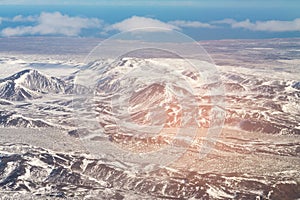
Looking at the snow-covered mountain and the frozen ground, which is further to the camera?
the snow-covered mountain

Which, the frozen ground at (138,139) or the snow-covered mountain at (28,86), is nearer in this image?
the frozen ground at (138,139)

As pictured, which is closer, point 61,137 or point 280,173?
point 280,173

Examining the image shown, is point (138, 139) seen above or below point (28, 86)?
below

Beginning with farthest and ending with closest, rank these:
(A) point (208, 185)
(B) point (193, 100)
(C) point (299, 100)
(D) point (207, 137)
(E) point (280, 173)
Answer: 1. (C) point (299, 100)
2. (B) point (193, 100)
3. (D) point (207, 137)
4. (E) point (280, 173)
5. (A) point (208, 185)

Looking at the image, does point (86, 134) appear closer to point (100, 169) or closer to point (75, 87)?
point (100, 169)

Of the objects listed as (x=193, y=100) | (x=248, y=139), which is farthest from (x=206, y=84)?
(x=248, y=139)

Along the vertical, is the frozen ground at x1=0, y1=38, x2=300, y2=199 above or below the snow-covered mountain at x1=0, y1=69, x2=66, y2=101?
below

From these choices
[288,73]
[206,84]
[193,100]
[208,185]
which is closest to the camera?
[208,185]

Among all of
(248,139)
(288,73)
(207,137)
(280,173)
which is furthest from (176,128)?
(288,73)

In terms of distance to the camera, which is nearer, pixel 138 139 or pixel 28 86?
pixel 138 139

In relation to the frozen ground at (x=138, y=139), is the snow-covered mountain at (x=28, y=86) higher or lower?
higher
